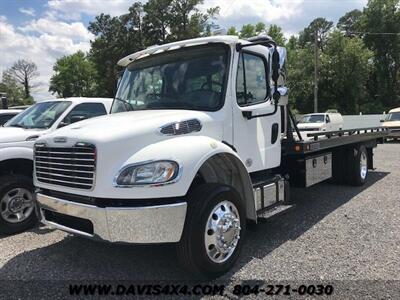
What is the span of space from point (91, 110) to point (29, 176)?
5.63 ft

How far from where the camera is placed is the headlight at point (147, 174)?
386cm

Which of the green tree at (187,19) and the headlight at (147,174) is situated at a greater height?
the green tree at (187,19)

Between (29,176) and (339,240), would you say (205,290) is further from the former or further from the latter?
(29,176)

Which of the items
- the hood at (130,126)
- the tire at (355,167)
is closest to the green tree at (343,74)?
the tire at (355,167)

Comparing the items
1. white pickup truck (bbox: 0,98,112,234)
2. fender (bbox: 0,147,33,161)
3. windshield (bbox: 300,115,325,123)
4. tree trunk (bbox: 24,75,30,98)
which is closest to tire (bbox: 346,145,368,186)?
white pickup truck (bbox: 0,98,112,234)

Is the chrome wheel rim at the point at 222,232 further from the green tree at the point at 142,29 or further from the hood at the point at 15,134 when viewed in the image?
the green tree at the point at 142,29

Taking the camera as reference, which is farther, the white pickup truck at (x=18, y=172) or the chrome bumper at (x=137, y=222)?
the white pickup truck at (x=18, y=172)

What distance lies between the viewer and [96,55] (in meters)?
51.7

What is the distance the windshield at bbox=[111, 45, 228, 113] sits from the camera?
Answer: 4.93 m

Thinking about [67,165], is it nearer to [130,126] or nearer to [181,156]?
[130,126]

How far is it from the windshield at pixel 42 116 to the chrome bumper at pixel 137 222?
11.2ft

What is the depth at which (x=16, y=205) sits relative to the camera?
6.20 metres

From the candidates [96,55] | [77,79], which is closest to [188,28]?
[96,55]

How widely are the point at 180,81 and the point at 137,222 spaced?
197 cm
